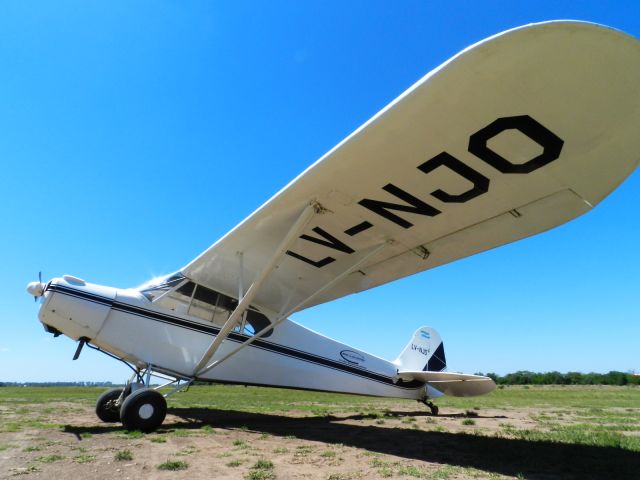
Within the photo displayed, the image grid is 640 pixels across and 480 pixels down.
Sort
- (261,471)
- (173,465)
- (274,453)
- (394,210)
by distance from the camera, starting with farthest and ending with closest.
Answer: (394,210), (274,453), (173,465), (261,471)

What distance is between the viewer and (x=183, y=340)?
304 inches

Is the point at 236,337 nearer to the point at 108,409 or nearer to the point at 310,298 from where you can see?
the point at 108,409

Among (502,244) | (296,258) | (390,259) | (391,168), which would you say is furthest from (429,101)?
(296,258)

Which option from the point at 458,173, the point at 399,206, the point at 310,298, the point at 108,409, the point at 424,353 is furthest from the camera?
the point at 424,353

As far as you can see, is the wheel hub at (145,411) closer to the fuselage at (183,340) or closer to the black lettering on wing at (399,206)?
the fuselage at (183,340)

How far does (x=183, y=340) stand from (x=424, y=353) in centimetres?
814

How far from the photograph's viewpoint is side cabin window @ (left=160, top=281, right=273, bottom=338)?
793 centimetres

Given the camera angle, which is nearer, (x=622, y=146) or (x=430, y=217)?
(x=622, y=146)

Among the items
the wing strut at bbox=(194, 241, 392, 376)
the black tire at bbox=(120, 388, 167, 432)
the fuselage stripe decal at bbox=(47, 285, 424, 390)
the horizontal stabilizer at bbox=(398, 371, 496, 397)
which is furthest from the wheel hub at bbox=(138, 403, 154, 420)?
the horizontal stabilizer at bbox=(398, 371, 496, 397)

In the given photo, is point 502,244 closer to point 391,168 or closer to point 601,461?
point 391,168

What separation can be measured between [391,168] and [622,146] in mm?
2343

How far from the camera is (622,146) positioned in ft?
13.6

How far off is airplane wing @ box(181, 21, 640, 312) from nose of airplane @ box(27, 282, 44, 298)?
249cm

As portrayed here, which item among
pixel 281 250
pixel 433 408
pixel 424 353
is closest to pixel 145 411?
pixel 281 250
